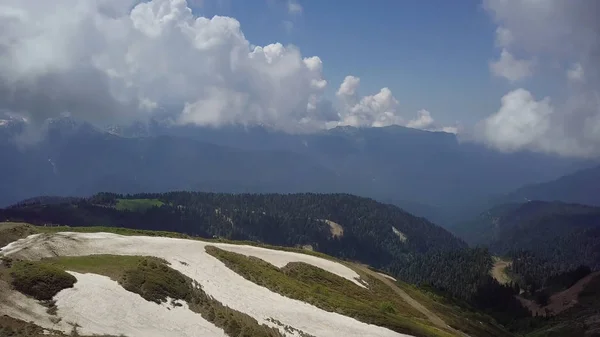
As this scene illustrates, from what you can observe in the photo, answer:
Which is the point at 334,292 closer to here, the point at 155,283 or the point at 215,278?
the point at 215,278

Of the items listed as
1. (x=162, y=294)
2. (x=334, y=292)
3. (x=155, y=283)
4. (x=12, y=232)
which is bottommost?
(x=334, y=292)

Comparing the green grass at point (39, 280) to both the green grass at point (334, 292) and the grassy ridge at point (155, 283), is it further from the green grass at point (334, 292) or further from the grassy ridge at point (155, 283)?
the green grass at point (334, 292)

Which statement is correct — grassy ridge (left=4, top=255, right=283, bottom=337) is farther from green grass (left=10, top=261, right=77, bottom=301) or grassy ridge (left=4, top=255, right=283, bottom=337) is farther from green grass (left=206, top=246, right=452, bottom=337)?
green grass (left=206, top=246, right=452, bottom=337)

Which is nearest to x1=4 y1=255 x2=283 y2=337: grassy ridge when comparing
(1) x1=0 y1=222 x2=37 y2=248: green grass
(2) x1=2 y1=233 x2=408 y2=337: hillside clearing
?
(2) x1=2 y1=233 x2=408 y2=337: hillside clearing

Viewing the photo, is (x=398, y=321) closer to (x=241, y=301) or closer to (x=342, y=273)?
(x=241, y=301)

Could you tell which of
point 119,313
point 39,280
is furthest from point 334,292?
point 39,280

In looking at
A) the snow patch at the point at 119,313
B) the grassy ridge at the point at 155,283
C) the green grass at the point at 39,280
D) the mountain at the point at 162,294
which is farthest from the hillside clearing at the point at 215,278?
the green grass at the point at 39,280
